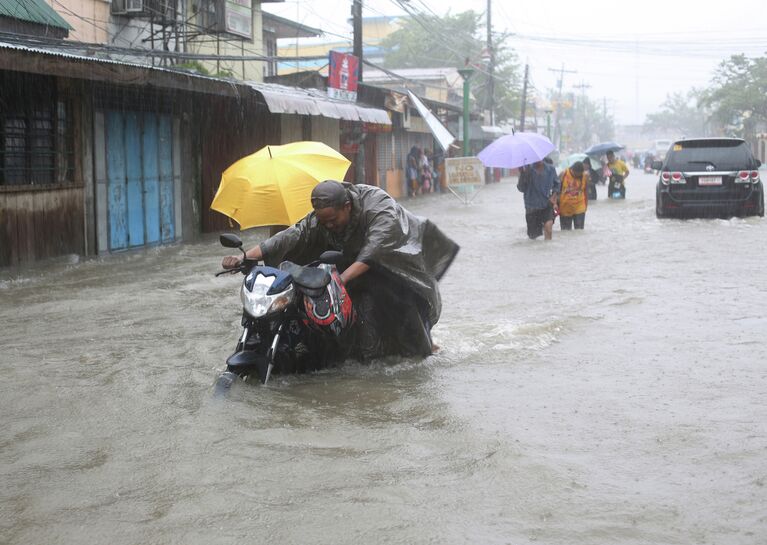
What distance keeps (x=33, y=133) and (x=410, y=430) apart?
8776 millimetres

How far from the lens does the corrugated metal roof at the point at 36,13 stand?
47.6 ft

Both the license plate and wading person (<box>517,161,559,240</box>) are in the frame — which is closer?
wading person (<box>517,161,559,240</box>)

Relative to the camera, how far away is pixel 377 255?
5.72 meters

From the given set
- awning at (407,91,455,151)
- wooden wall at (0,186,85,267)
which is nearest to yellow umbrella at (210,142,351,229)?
wooden wall at (0,186,85,267)

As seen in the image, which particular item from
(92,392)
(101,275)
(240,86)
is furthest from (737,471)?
(240,86)

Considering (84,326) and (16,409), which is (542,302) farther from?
(16,409)

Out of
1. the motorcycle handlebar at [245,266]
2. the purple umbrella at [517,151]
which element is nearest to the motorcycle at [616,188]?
the purple umbrella at [517,151]

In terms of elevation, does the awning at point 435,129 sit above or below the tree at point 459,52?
below

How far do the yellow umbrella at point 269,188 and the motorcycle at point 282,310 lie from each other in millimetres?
1982

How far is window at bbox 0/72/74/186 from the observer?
11.5m

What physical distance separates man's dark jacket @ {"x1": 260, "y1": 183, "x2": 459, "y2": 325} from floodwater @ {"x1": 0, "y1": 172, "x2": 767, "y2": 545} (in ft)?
2.29

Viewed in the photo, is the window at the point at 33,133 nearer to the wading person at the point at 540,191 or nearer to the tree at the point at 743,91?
the wading person at the point at 540,191

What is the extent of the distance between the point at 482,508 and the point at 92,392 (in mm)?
3033

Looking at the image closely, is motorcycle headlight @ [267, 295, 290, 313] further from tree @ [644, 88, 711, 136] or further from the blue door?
tree @ [644, 88, 711, 136]
